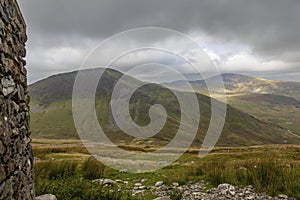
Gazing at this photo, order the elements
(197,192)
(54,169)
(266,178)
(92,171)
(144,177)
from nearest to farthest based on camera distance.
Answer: (197,192)
(266,178)
(54,169)
(92,171)
(144,177)

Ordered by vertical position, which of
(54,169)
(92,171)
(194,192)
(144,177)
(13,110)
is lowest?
(144,177)

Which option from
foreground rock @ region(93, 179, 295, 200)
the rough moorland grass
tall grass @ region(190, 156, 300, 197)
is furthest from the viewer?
the rough moorland grass

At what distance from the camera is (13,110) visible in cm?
488

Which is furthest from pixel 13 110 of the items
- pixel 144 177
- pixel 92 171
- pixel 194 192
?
pixel 144 177

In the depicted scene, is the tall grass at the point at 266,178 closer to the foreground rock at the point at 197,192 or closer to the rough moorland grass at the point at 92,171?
the foreground rock at the point at 197,192

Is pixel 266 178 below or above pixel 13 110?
below

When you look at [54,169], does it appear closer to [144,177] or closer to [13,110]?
Answer: [144,177]

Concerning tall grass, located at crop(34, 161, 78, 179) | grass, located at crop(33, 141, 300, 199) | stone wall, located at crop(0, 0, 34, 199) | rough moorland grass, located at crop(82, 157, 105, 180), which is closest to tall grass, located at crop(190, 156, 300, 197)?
grass, located at crop(33, 141, 300, 199)

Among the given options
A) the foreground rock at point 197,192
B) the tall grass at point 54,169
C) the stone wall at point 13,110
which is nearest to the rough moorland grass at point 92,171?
the tall grass at point 54,169

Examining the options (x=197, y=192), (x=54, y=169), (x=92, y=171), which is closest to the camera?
(x=197, y=192)

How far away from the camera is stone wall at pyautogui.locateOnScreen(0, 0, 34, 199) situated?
14.4 ft

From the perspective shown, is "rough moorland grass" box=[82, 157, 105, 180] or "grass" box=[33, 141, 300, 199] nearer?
"grass" box=[33, 141, 300, 199]

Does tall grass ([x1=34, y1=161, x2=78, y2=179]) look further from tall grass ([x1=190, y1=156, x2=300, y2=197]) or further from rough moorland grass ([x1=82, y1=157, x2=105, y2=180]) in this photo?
tall grass ([x1=190, y1=156, x2=300, y2=197])

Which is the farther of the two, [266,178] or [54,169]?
[54,169]
